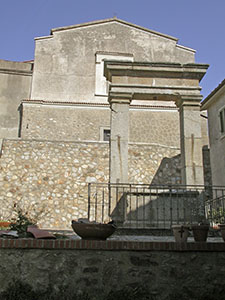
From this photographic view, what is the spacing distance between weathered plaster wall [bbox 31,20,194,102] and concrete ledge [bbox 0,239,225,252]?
640 inches

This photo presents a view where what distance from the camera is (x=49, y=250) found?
5195mm

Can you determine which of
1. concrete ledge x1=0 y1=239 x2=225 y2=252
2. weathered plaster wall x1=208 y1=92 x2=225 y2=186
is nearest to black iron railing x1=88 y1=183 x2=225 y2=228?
concrete ledge x1=0 y1=239 x2=225 y2=252

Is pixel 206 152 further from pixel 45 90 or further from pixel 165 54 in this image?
pixel 45 90

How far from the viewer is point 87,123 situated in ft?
65.5

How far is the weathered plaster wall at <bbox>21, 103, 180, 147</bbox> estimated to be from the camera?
64.1 ft

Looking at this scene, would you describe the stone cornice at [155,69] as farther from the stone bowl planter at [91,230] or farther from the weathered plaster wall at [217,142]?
the weathered plaster wall at [217,142]

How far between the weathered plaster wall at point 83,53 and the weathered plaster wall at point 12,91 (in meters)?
0.75

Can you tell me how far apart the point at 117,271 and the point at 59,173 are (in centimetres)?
943

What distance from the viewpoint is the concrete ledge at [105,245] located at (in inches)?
203

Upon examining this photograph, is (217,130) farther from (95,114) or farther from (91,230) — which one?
(91,230)

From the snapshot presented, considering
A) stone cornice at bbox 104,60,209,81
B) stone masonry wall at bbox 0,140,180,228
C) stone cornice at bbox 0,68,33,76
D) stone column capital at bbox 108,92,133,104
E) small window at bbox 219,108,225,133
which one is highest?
stone cornice at bbox 0,68,33,76

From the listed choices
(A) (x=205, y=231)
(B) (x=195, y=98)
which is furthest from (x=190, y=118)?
(A) (x=205, y=231)

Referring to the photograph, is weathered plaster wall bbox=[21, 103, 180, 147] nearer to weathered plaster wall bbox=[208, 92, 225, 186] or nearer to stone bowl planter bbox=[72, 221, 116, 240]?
weathered plaster wall bbox=[208, 92, 225, 186]

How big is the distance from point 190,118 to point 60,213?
6.66m
